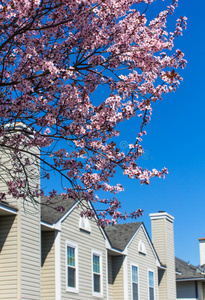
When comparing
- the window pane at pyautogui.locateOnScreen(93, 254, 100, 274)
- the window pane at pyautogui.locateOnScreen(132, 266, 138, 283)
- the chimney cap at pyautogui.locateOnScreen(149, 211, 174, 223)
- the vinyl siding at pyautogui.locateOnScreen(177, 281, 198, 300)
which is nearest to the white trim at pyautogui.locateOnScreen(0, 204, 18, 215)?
the window pane at pyautogui.locateOnScreen(93, 254, 100, 274)

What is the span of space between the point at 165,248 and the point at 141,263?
4763 millimetres

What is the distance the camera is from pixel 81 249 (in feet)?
66.2

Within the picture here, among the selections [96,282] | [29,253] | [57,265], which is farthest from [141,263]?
[29,253]

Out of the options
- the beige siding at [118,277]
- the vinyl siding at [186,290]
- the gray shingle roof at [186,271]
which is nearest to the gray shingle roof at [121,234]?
the beige siding at [118,277]

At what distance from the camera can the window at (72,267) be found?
18.8 m

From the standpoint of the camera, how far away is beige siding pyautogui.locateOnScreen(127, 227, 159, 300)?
989 inches

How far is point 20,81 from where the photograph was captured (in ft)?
25.8

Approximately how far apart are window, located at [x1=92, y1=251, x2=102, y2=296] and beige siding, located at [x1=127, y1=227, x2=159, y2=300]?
11.3 feet

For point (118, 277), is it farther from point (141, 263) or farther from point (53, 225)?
point (53, 225)

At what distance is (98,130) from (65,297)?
35.3 ft

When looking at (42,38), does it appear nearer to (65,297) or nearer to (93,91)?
(93,91)

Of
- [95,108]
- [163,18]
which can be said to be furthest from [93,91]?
[163,18]

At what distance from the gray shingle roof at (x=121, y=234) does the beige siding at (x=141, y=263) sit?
0.32m

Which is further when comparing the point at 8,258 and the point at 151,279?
the point at 151,279
